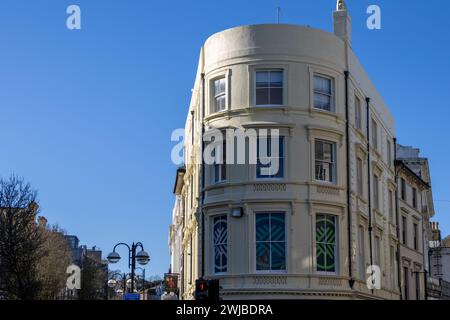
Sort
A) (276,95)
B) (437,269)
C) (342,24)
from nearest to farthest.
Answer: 1. (276,95)
2. (342,24)
3. (437,269)

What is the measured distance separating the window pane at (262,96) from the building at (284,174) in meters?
0.04

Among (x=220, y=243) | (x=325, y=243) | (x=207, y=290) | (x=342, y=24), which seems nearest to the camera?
(x=207, y=290)

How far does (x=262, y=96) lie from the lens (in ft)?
109

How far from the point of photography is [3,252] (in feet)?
142

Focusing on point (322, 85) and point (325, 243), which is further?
point (322, 85)

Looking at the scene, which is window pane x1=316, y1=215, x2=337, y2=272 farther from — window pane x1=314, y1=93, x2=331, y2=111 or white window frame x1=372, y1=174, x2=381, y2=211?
white window frame x1=372, y1=174, x2=381, y2=211

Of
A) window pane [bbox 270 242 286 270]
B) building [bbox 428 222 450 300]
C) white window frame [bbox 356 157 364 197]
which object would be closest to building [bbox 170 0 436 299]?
window pane [bbox 270 242 286 270]

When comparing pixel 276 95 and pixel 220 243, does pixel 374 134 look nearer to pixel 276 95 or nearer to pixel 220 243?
pixel 276 95

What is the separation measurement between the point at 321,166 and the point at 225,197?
4231 millimetres

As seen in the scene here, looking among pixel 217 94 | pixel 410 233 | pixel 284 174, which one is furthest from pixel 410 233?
pixel 217 94

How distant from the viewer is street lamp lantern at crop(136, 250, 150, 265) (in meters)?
35.3

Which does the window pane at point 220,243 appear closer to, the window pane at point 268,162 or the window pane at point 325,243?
the window pane at point 268,162

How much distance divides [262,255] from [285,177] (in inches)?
128
